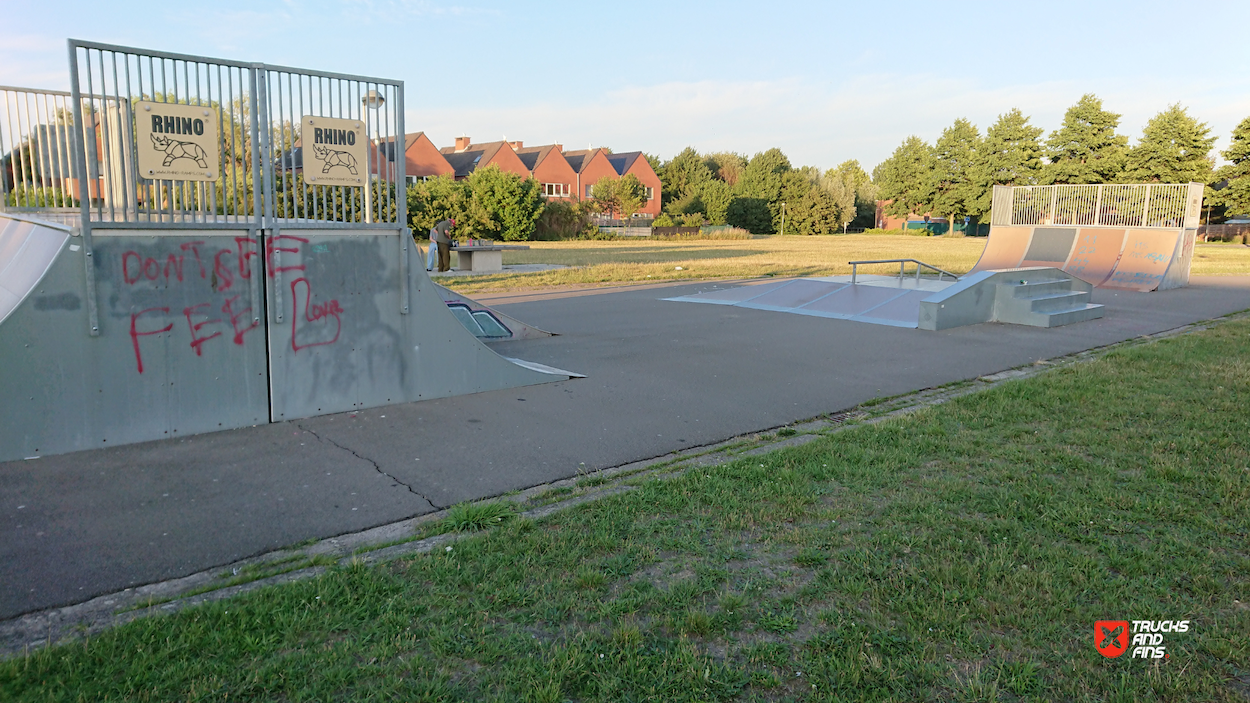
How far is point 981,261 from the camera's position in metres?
24.1

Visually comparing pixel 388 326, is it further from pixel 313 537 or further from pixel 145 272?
pixel 313 537

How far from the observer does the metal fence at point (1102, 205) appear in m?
22.2

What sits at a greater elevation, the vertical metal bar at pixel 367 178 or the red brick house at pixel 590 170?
the red brick house at pixel 590 170

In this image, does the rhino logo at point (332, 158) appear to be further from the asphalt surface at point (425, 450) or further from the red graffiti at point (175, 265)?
the asphalt surface at point (425, 450)

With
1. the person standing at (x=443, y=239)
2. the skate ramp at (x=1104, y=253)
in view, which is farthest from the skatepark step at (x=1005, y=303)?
the person standing at (x=443, y=239)

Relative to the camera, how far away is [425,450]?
5938 millimetres

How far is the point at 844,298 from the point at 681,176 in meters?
72.8

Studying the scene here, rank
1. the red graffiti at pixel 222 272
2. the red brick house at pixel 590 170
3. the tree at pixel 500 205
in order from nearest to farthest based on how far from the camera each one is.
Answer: the red graffiti at pixel 222 272, the tree at pixel 500 205, the red brick house at pixel 590 170

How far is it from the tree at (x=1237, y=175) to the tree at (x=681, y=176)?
44.3m

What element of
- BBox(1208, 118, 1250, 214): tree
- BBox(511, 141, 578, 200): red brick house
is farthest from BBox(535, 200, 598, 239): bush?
BBox(1208, 118, 1250, 214): tree

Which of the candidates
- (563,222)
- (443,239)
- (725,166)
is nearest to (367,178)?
(443,239)

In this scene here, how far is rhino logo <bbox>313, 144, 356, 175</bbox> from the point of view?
659cm

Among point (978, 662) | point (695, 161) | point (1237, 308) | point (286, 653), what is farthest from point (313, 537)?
point (695, 161)

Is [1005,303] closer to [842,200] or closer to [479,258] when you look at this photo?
[479,258]
